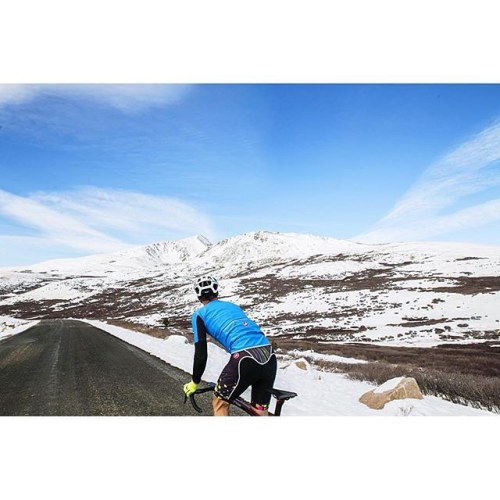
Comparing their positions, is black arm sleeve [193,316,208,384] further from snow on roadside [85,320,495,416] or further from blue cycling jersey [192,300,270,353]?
snow on roadside [85,320,495,416]

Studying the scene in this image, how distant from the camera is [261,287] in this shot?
8769cm

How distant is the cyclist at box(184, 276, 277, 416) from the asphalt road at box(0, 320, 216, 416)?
10.2ft

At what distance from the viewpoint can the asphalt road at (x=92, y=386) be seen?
7.39 m

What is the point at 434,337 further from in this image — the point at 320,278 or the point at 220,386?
the point at 320,278

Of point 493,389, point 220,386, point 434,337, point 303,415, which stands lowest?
point 434,337

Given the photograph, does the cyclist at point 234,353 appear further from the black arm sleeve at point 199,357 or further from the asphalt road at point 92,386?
the asphalt road at point 92,386

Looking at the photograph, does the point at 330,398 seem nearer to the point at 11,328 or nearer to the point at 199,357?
the point at 199,357

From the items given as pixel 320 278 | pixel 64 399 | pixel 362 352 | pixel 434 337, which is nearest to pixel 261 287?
pixel 320 278

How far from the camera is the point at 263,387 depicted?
14.2ft

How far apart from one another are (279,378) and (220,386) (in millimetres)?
Answer: 7811

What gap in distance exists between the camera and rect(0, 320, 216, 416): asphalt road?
24.2ft

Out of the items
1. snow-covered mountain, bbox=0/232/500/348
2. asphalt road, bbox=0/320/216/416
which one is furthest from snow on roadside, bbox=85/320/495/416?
snow-covered mountain, bbox=0/232/500/348

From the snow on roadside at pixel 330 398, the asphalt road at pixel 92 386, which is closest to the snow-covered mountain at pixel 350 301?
the snow on roadside at pixel 330 398

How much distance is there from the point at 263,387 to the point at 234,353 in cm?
55
